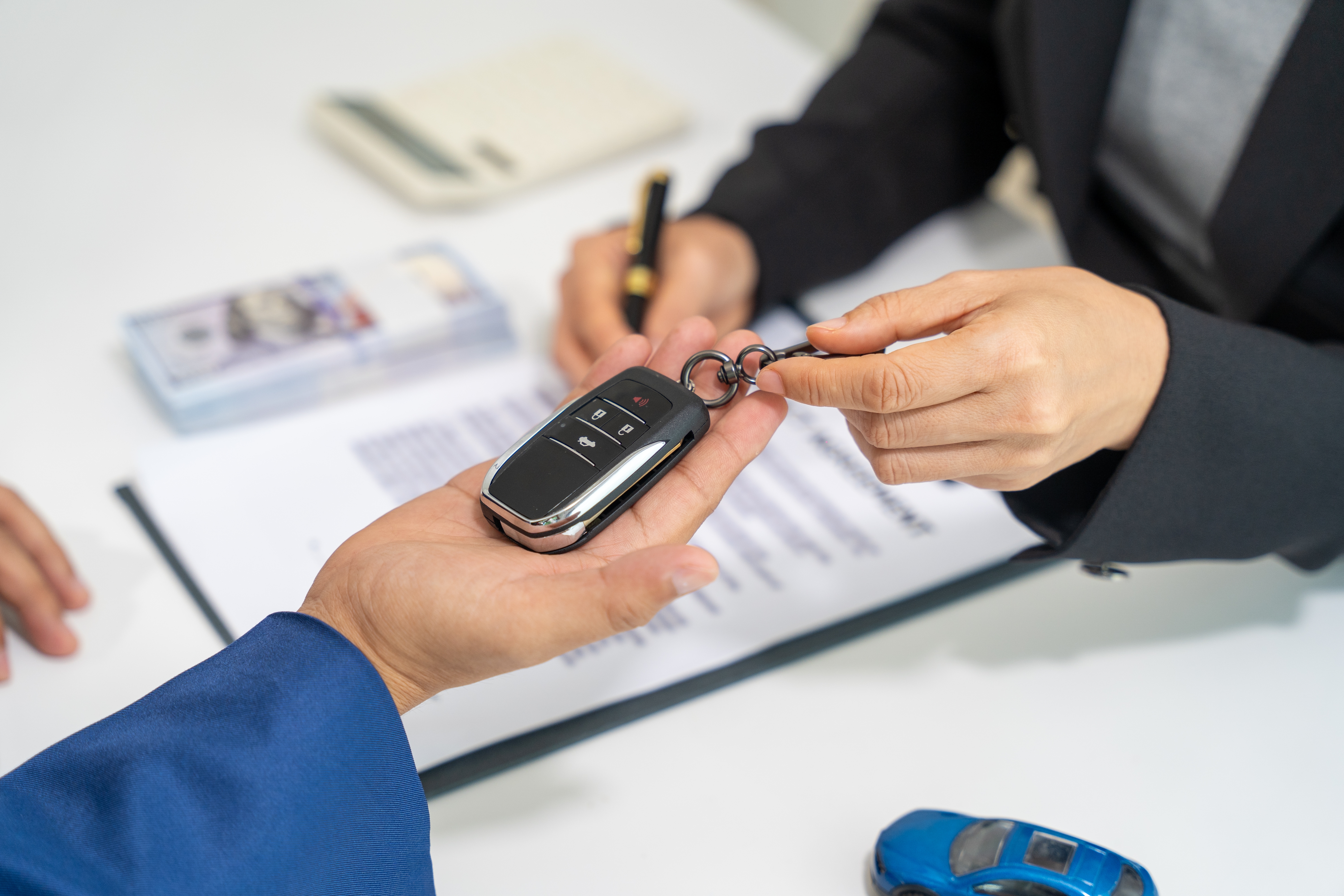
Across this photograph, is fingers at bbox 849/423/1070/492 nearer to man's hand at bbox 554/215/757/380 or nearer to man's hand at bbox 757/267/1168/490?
man's hand at bbox 757/267/1168/490

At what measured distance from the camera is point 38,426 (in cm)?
94

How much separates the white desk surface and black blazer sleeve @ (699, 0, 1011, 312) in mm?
142

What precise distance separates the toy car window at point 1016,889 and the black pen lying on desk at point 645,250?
1.94 feet

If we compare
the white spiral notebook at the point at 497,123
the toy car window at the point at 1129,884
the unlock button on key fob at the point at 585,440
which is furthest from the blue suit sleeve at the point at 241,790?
the white spiral notebook at the point at 497,123

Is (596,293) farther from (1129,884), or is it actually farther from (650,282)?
(1129,884)

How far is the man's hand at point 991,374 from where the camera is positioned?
605 mm

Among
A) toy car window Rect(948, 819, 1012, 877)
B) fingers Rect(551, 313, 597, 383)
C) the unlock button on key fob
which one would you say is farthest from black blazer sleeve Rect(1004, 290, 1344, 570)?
fingers Rect(551, 313, 597, 383)

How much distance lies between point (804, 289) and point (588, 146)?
40cm

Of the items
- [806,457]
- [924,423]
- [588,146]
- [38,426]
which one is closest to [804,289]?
[806,457]

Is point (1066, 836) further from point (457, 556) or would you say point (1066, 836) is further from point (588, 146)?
point (588, 146)

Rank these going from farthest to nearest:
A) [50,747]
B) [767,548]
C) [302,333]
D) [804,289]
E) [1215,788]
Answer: [804,289] < [302,333] < [767,548] < [1215,788] < [50,747]

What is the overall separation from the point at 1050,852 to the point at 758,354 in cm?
37

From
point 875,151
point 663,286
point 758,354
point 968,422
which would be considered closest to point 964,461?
point 968,422

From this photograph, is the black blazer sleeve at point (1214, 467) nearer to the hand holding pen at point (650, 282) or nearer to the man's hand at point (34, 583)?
the hand holding pen at point (650, 282)
